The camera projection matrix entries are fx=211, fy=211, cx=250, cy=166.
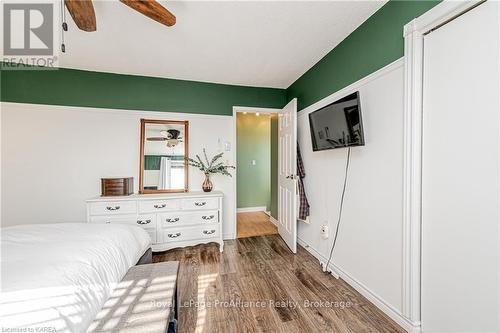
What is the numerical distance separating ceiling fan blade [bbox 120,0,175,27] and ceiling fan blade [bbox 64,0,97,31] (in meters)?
0.22

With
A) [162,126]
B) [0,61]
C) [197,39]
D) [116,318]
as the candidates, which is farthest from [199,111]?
[116,318]

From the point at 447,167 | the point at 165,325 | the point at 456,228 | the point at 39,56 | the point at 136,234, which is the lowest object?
the point at 165,325

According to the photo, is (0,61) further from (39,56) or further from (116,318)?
(116,318)

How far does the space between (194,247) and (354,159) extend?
2405 mm

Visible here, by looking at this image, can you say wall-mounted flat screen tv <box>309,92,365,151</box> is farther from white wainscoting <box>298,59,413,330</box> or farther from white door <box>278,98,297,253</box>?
white door <box>278,98,297,253</box>

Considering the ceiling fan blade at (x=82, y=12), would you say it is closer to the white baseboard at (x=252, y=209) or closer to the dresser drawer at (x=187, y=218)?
the dresser drawer at (x=187, y=218)

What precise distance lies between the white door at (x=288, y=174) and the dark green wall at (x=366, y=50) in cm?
42

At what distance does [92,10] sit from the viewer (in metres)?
1.30

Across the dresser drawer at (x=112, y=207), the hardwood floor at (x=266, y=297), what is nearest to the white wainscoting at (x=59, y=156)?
the dresser drawer at (x=112, y=207)

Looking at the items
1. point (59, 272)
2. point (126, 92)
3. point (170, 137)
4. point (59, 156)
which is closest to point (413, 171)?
point (59, 272)

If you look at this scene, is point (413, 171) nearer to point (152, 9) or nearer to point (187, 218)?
point (152, 9)

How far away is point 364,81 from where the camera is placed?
6.18 feet

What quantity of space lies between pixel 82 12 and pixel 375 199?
249 centimetres

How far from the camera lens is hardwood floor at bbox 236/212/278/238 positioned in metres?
3.68
